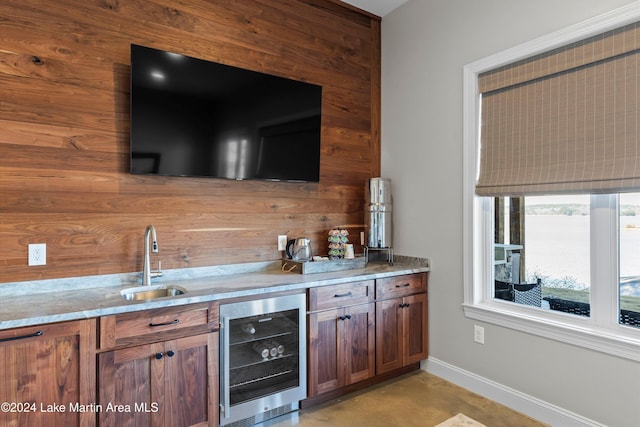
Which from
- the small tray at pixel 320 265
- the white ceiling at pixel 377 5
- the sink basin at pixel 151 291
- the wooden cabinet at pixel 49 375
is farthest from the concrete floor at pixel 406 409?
the white ceiling at pixel 377 5

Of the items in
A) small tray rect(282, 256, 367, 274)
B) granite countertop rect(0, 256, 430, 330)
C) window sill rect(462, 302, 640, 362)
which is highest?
small tray rect(282, 256, 367, 274)

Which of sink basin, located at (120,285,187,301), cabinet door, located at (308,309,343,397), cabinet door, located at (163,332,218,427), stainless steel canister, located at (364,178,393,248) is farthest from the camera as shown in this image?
stainless steel canister, located at (364,178,393,248)

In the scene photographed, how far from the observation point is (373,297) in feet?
9.37

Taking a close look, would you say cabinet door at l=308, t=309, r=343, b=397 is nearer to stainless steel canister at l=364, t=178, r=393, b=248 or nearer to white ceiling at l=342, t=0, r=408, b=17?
stainless steel canister at l=364, t=178, r=393, b=248

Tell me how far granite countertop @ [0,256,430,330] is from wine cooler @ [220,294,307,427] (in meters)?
0.12

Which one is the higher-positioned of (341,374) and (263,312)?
(263,312)

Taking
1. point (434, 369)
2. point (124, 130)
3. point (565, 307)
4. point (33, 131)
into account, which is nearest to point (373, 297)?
point (434, 369)

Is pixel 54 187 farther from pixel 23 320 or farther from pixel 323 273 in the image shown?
pixel 323 273

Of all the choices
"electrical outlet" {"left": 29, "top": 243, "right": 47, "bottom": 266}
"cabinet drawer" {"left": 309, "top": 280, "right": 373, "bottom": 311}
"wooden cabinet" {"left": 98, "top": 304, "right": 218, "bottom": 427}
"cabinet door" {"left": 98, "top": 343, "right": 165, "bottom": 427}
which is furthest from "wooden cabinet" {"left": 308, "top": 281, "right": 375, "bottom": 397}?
"electrical outlet" {"left": 29, "top": 243, "right": 47, "bottom": 266}

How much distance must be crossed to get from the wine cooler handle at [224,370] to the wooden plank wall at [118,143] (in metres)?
0.67

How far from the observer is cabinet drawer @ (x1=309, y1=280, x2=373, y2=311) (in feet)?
8.40

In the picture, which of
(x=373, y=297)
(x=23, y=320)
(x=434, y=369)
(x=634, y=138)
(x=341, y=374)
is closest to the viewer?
(x=23, y=320)

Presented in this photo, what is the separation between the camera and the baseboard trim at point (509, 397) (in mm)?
2299

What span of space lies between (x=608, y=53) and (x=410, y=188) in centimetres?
161
